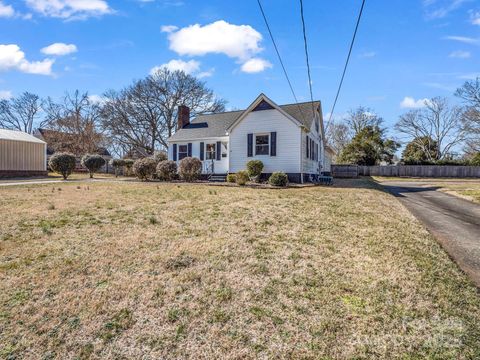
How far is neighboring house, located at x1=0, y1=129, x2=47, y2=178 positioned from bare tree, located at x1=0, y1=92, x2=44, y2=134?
79.7ft

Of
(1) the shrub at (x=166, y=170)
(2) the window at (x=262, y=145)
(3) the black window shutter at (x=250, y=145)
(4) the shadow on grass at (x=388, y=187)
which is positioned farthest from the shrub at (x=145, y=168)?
(4) the shadow on grass at (x=388, y=187)

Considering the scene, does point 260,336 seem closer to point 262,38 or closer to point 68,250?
point 68,250

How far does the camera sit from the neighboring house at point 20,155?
21.1m

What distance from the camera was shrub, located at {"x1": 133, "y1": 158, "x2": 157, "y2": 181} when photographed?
17.8 m

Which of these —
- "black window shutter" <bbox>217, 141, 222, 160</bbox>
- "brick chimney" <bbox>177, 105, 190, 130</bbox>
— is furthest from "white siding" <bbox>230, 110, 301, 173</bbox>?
"brick chimney" <bbox>177, 105, 190, 130</bbox>

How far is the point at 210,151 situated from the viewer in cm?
2023

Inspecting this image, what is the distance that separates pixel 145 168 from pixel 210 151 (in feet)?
15.3

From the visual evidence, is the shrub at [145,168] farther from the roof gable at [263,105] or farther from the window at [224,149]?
the roof gable at [263,105]

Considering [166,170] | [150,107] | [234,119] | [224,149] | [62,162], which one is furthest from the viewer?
[150,107]

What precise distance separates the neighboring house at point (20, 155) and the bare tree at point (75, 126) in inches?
449

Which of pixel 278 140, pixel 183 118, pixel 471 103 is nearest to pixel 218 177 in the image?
pixel 278 140

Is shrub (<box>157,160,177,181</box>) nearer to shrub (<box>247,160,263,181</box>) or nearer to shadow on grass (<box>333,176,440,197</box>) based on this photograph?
shrub (<box>247,160,263,181</box>)

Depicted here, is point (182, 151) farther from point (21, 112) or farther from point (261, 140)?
point (21, 112)

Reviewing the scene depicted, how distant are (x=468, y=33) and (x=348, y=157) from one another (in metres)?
28.9
